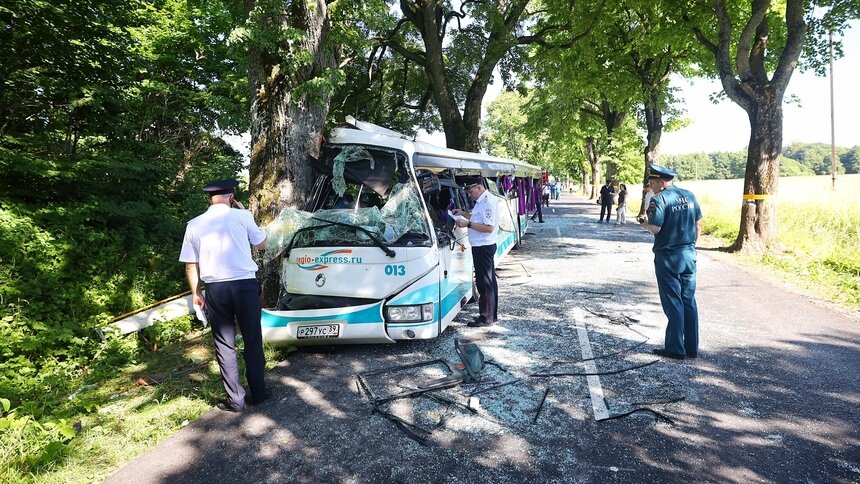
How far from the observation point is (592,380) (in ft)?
14.4

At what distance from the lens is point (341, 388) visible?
441cm

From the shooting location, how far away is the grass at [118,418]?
A: 126 inches

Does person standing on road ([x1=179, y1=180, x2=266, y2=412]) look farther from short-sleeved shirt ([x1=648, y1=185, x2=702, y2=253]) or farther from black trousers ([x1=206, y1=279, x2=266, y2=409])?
short-sleeved shirt ([x1=648, y1=185, x2=702, y2=253])

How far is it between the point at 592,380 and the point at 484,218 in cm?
241

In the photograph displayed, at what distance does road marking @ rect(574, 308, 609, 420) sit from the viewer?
12.5 ft

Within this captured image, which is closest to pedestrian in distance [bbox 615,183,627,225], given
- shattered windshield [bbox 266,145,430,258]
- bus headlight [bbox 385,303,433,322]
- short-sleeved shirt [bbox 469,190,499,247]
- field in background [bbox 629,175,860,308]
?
field in background [bbox 629,175,860,308]

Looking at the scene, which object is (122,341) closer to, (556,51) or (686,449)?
(686,449)

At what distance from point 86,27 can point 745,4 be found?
16629 mm

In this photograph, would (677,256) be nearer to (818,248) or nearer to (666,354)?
(666,354)

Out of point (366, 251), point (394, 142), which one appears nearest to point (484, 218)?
point (394, 142)

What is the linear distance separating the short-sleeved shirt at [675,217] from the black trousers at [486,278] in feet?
6.65

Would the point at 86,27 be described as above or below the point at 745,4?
below

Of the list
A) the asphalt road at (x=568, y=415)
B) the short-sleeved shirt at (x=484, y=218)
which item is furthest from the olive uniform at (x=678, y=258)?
the short-sleeved shirt at (x=484, y=218)

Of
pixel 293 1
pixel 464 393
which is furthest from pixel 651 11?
pixel 464 393
